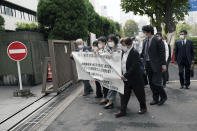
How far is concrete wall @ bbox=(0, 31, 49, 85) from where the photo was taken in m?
8.84

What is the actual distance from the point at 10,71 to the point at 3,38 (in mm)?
1438

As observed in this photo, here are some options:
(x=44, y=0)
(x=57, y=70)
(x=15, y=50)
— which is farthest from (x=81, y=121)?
(x=44, y=0)

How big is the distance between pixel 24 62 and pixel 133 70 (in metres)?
6.02

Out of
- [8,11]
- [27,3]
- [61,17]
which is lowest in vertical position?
[61,17]

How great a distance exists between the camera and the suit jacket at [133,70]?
14.2ft

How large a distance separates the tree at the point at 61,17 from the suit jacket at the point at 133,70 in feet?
26.6

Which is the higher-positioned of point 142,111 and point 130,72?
point 130,72

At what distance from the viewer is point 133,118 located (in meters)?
4.44

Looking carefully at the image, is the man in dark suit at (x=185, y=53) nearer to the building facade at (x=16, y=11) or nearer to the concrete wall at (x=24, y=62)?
the concrete wall at (x=24, y=62)

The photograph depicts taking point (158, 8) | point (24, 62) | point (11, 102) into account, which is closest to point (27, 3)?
point (158, 8)

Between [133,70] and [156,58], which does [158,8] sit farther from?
[133,70]

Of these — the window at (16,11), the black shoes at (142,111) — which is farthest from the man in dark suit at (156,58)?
the window at (16,11)

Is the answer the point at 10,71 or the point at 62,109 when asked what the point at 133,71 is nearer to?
the point at 62,109

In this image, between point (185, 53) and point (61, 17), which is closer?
point (185, 53)
